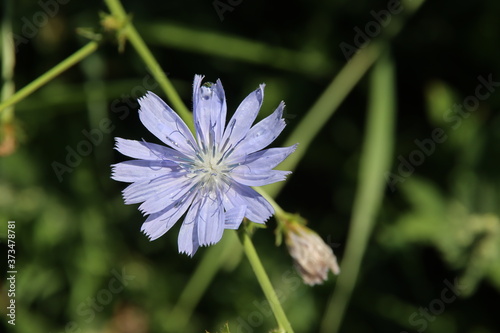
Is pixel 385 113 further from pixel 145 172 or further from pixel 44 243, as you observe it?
pixel 44 243

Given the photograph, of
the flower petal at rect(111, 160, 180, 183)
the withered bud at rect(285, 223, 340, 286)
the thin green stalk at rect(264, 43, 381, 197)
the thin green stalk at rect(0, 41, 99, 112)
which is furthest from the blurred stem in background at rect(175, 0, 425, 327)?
the thin green stalk at rect(0, 41, 99, 112)

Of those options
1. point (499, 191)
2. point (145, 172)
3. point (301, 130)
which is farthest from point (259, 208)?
point (499, 191)

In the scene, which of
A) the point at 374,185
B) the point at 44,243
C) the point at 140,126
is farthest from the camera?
the point at 140,126

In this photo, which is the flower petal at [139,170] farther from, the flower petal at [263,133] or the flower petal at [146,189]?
the flower petal at [263,133]

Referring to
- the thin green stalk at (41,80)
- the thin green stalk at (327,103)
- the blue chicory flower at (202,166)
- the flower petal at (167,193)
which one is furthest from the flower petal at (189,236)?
the thin green stalk at (327,103)

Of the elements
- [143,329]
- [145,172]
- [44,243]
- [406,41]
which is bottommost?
[143,329]

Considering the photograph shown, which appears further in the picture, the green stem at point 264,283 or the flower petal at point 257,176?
the green stem at point 264,283

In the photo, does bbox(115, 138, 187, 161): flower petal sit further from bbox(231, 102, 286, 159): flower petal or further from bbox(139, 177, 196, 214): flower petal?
bbox(231, 102, 286, 159): flower petal
